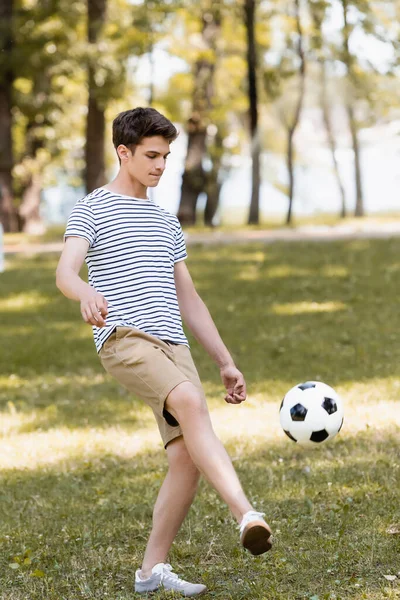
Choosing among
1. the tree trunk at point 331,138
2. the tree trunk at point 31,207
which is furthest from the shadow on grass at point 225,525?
the tree trunk at point 31,207

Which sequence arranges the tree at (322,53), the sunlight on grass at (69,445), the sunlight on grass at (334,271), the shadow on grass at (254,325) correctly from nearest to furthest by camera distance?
the sunlight on grass at (69,445) < the shadow on grass at (254,325) < the sunlight on grass at (334,271) < the tree at (322,53)

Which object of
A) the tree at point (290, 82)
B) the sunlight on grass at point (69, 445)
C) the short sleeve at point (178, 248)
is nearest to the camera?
the short sleeve at point (178, 248)

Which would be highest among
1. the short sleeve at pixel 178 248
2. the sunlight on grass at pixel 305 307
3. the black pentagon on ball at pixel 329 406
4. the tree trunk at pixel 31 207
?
the short sleeve at pixel 178 248

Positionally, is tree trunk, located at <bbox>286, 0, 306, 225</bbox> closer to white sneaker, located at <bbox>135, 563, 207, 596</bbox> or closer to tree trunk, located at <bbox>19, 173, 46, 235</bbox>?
tree trunk, located at <bbox>19, 173, 46, 235</bbox>

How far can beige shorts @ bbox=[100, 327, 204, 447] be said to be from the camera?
13.1 ft

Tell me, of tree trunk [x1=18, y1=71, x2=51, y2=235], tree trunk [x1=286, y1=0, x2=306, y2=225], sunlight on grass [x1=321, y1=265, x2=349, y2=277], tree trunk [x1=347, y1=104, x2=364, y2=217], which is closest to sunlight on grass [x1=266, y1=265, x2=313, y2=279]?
sunlight on grass [x1=321, y1=265, x2=349, y2=277]

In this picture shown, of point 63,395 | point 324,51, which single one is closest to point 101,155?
point 324,51

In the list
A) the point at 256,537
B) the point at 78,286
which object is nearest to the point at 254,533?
the point at 256,537

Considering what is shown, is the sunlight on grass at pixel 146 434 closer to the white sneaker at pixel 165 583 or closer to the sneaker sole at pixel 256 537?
the white sneaker at pixel 165 583

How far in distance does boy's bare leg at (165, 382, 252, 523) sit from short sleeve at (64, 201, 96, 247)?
73 centimetres

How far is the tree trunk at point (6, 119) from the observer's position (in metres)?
22.1

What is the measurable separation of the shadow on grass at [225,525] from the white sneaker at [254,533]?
1.60ft

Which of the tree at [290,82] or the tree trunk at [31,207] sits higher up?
the tree at [290,82]

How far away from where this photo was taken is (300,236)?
18.6 meters
